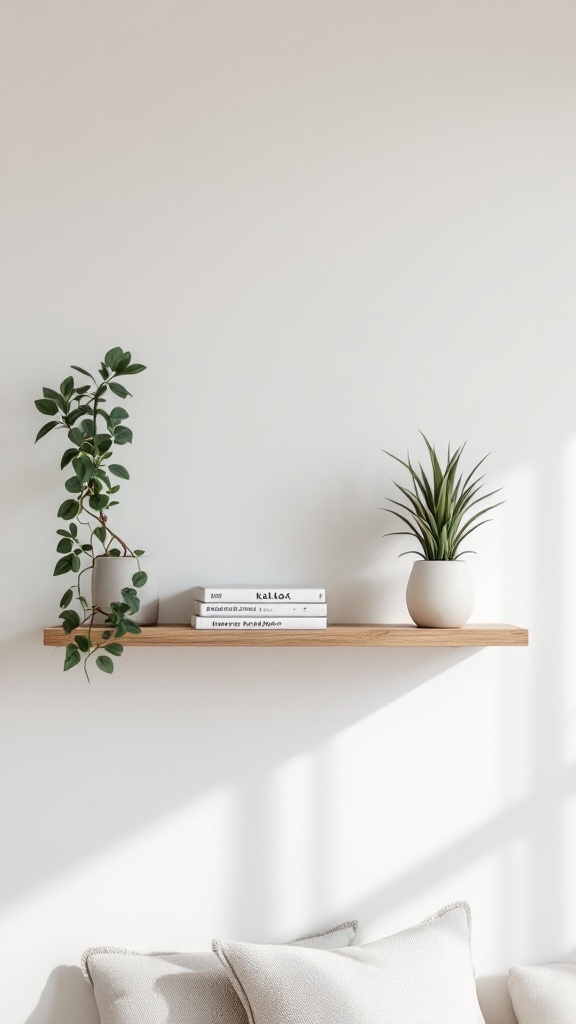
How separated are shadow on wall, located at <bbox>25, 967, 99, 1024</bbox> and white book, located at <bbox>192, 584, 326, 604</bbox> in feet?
2.62

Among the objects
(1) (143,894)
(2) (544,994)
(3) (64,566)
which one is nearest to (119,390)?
(3) (64,566)

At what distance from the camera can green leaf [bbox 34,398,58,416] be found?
160 cm

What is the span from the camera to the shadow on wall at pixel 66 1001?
1.66 meters

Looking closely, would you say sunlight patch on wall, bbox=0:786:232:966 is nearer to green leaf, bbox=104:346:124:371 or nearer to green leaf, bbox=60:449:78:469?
green leaf, bbox=60:449:78:469

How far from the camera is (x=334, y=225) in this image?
5.88 feet

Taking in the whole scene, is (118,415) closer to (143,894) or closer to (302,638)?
(302,638)

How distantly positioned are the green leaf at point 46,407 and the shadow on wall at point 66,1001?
109 cm

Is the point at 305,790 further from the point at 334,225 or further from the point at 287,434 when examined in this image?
the point at 334,225

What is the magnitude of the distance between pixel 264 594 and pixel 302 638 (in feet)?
0.35

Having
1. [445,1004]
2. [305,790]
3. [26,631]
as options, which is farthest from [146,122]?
[445,1004]

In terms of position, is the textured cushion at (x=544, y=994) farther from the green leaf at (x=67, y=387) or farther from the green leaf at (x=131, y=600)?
the green leaf at (x=67, y=387)

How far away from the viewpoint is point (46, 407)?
161cm

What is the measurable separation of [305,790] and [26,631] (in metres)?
0.65

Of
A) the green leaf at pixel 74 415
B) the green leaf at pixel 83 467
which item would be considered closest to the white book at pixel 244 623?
the green leaf at pixel 83 467
